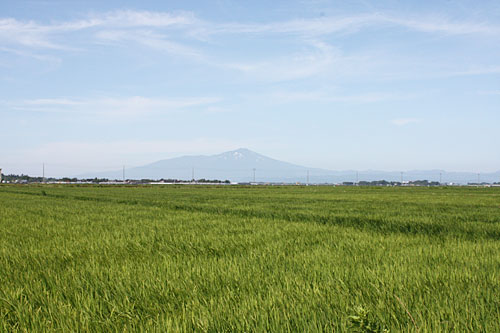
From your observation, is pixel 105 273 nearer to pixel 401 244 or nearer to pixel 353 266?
pixel 353 266

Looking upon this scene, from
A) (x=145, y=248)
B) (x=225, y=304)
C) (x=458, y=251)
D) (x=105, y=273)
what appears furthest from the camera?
(x=145, y=248)

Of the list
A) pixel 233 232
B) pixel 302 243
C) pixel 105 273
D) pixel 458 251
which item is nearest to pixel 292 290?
pixel 105 273

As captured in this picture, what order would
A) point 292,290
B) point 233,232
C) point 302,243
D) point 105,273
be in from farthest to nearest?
point 233,232 < point 302,243 < point 105,273 < point 292,290

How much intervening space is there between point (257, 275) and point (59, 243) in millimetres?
4480

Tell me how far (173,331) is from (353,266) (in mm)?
2763

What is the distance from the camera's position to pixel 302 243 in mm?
6668

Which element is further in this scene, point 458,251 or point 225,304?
point 458,251

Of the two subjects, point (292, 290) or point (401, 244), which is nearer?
point (292, 290)

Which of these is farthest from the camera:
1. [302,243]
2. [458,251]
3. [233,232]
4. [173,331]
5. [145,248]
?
[233,232]

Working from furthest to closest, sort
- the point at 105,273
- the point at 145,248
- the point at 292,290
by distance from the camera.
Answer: the point at 145,248 → the point at 105,273 → the point at 292,290

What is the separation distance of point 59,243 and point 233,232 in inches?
137

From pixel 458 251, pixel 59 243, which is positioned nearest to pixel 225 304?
pixel 458 251

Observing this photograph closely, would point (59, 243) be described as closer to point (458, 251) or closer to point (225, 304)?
point (225, 304)

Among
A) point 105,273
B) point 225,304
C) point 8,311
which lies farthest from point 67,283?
point 225,304
